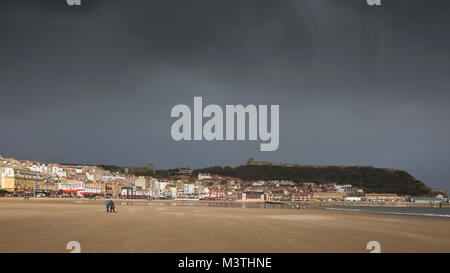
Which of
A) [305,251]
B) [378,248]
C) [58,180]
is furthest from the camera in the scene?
[58,180]

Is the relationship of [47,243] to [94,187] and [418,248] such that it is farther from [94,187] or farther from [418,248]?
[94,187]

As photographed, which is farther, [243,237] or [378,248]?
[243,237]

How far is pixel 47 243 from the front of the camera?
14250mm

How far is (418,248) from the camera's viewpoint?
1538 centimetres
